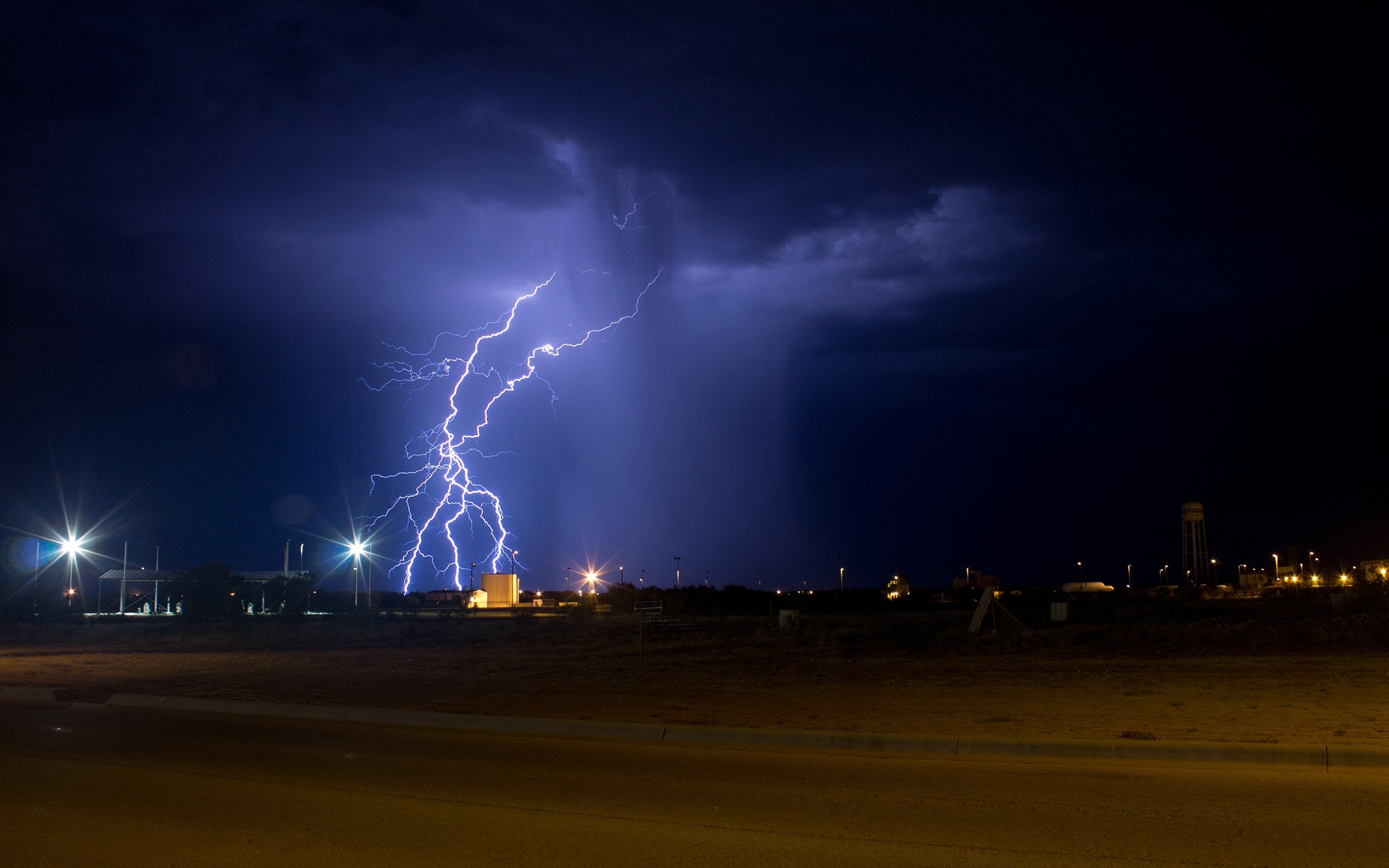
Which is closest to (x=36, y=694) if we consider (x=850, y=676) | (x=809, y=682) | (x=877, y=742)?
(x=809, y=682)

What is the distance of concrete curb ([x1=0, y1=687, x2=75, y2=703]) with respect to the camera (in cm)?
1788

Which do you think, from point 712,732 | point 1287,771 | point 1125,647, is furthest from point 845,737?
point 1125,647

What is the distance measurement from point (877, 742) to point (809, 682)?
8.09 metres

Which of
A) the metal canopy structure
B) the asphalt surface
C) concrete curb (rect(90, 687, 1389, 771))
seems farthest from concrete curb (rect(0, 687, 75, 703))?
the metal canopy structure

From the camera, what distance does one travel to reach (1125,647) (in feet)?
82.0

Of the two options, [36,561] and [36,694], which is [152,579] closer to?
[36,561]

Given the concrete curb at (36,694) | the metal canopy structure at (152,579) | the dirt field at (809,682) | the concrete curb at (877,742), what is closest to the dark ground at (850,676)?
the dirt field at (809,682)

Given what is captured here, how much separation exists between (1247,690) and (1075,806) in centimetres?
963

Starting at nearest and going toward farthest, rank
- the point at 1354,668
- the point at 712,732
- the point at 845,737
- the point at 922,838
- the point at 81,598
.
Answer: the point at 922,838 < the point at 845,737 < the point at 712,732 < the point at 1354,668 < the point at 81,598

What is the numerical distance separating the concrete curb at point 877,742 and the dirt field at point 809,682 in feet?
2.76

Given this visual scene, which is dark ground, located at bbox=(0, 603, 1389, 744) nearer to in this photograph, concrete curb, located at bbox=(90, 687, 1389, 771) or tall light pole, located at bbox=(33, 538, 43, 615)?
concrete curb, located at bbox=(90, 687, 1389, 771)

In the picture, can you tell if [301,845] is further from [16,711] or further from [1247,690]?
[1247,690]

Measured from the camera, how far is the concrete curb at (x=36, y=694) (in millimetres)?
17875

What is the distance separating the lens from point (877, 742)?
36.4 feet
